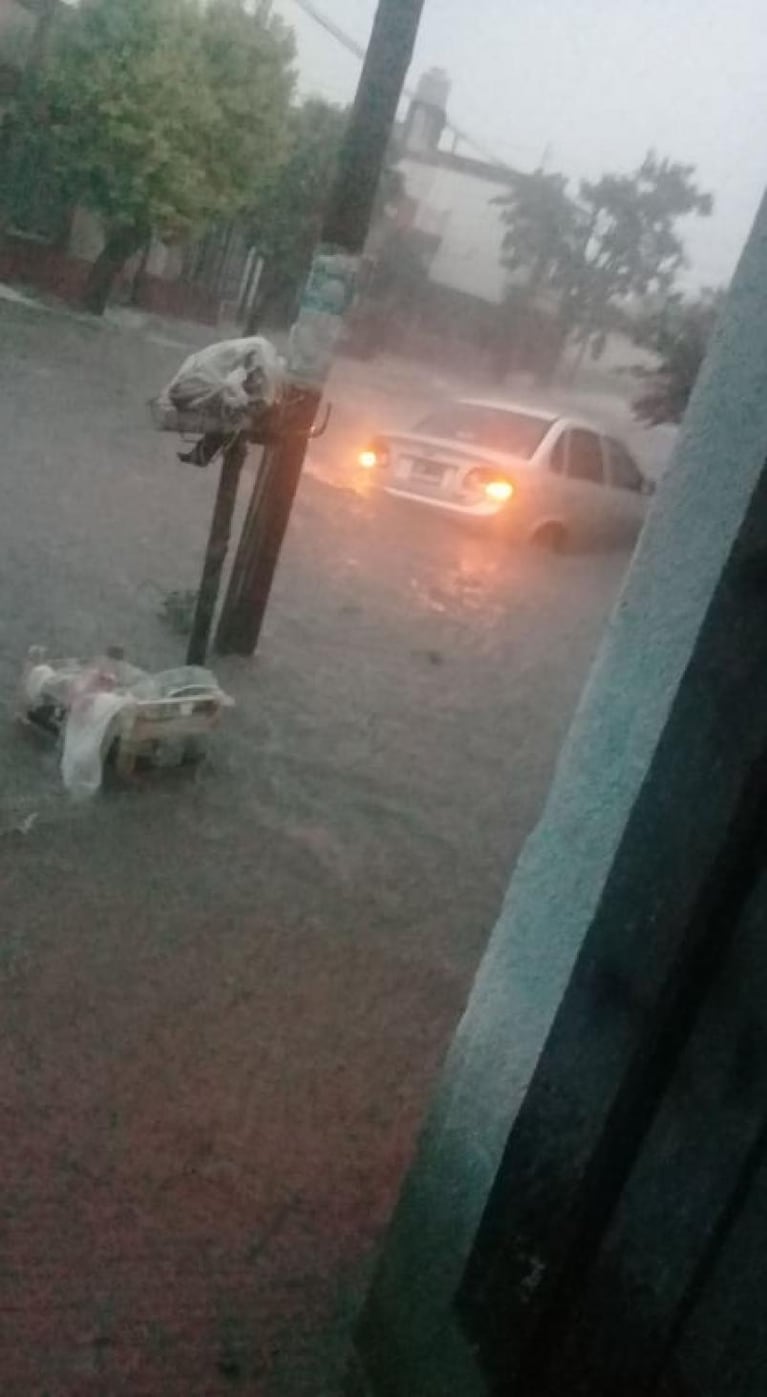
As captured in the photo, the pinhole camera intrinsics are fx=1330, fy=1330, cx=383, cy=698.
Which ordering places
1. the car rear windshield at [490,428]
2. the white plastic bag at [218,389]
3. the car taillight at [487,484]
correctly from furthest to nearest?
1. the car rear windshield at [490,428]
2. the car taillight at [487,484]
3. the white plastic bag at [218,389]

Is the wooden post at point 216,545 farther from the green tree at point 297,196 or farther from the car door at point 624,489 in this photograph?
the green tree at point 297,196

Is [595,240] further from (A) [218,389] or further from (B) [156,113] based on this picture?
(A) [218,389]

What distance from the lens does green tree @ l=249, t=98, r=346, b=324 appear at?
2600cm

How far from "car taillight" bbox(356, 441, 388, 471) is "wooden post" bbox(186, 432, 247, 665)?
692 cm

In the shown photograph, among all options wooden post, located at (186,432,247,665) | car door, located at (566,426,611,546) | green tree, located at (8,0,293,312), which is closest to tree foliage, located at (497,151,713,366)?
green tree, located at (8,0,293,312)

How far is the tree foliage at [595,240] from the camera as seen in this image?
34.9 meters

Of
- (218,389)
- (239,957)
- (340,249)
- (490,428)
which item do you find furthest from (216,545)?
(490,428)

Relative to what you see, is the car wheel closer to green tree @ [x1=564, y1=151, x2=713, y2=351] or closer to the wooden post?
the wooden post

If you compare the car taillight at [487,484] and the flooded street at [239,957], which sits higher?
the car taillight at [487,484]

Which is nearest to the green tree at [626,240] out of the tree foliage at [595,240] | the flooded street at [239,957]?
the tree foliage at [595,240]

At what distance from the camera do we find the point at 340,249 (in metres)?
7.14

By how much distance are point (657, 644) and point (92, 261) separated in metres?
25.9

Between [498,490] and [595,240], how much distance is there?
2480 cm

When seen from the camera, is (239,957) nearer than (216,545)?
Yes
